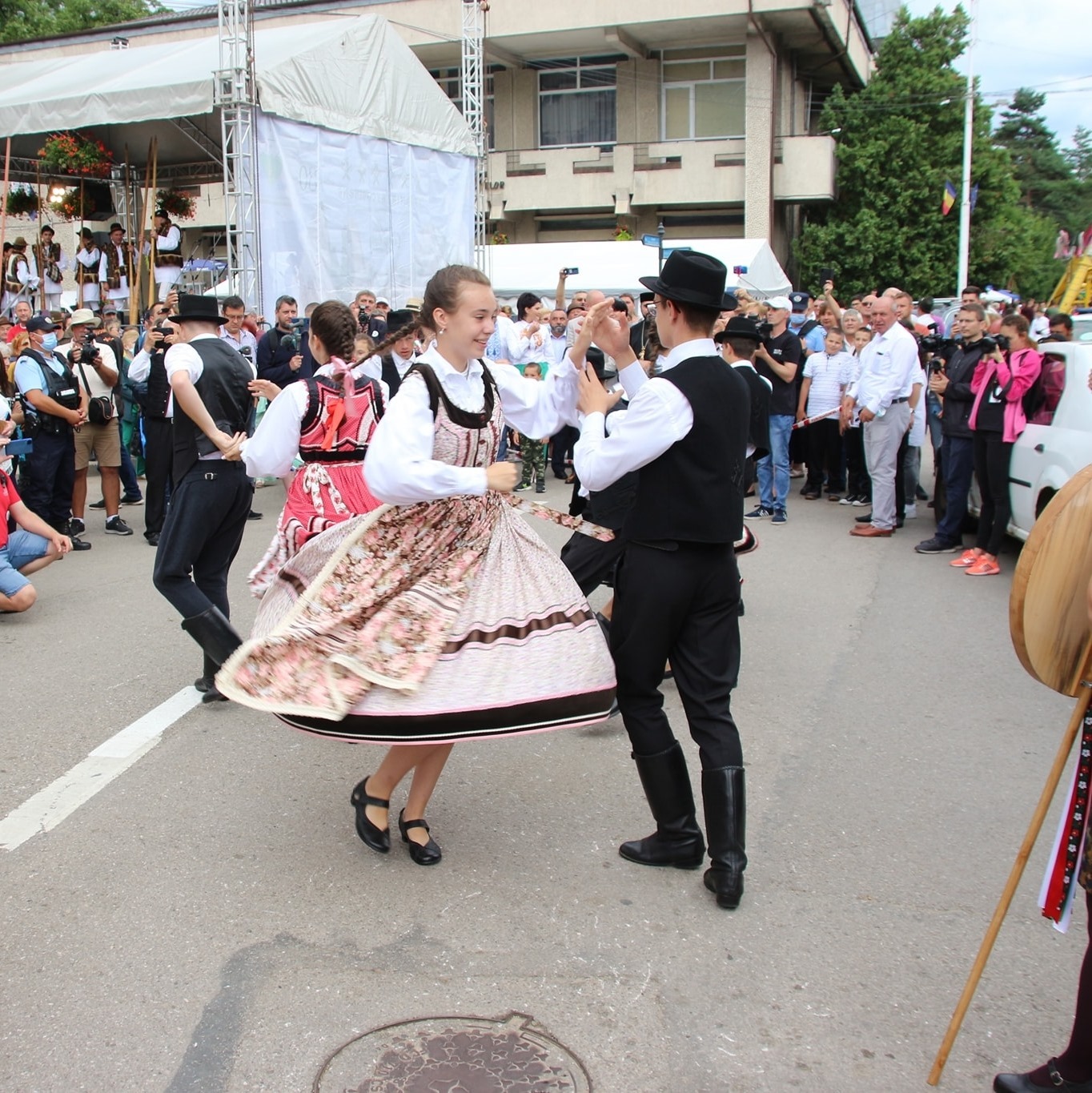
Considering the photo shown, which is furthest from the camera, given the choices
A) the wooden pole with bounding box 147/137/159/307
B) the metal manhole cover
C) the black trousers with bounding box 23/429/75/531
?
the wooden pole with bounding box 147/137/159/307

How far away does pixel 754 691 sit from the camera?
587 centimetres

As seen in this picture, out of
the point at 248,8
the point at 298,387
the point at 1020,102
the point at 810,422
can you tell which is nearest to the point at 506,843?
the point at 298,387

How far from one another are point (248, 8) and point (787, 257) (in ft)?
71.7

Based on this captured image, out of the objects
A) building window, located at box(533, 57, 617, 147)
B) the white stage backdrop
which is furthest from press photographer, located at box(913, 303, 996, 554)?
building window, located at box(533, 57, 617, 147)

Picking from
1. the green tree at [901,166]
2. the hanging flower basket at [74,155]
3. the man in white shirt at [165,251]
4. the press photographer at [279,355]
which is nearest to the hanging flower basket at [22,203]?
the hanging flower basket at [74,155]

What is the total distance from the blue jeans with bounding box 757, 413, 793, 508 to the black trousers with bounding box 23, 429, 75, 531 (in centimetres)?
608

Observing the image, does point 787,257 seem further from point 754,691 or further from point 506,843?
point 506,843

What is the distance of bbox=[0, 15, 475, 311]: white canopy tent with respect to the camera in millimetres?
13734

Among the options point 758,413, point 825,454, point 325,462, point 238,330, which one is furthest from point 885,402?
point 238,330

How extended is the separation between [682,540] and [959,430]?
6.66 meters

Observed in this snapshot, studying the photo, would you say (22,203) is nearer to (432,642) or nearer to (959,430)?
(959,430)

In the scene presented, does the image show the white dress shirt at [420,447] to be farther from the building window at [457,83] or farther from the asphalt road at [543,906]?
the building window at [457,83]

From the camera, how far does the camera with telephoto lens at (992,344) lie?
8.78 metres

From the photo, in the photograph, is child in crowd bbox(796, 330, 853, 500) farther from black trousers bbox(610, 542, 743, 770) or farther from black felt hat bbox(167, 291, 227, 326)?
black trousers bbox(610, 542, 743, 770)
